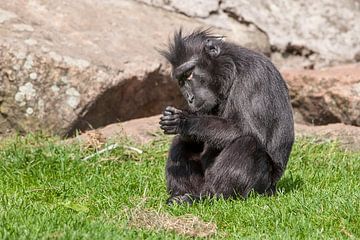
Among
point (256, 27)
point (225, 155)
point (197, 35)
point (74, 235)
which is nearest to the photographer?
point (74, 235)

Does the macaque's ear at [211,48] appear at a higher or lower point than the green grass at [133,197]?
higher

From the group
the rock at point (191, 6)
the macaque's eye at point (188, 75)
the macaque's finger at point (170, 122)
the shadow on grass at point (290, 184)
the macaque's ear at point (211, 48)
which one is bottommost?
the shadow on grass at point (290, 184)

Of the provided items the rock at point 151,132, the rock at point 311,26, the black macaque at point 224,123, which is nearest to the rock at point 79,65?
the rock at point 151,132

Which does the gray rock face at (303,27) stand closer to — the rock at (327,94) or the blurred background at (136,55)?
the blurred background at (136,55)

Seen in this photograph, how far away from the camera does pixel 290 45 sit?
47.2 feet

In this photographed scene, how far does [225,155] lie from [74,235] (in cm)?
226

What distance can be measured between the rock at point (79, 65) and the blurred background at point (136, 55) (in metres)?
0.01

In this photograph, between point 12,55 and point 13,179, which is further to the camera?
point 12,55

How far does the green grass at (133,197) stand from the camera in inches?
269

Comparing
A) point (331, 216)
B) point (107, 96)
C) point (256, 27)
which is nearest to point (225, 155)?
point (331, 216)

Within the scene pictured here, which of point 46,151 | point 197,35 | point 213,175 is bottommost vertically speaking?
point 46,151

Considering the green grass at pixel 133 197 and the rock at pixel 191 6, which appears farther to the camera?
the rock at pixel 191 6

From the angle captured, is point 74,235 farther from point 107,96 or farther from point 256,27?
point 256,27

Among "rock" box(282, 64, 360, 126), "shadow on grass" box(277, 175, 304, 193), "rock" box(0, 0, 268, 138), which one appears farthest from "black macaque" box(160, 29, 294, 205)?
"rock" box(282, 64, 360, 126)
